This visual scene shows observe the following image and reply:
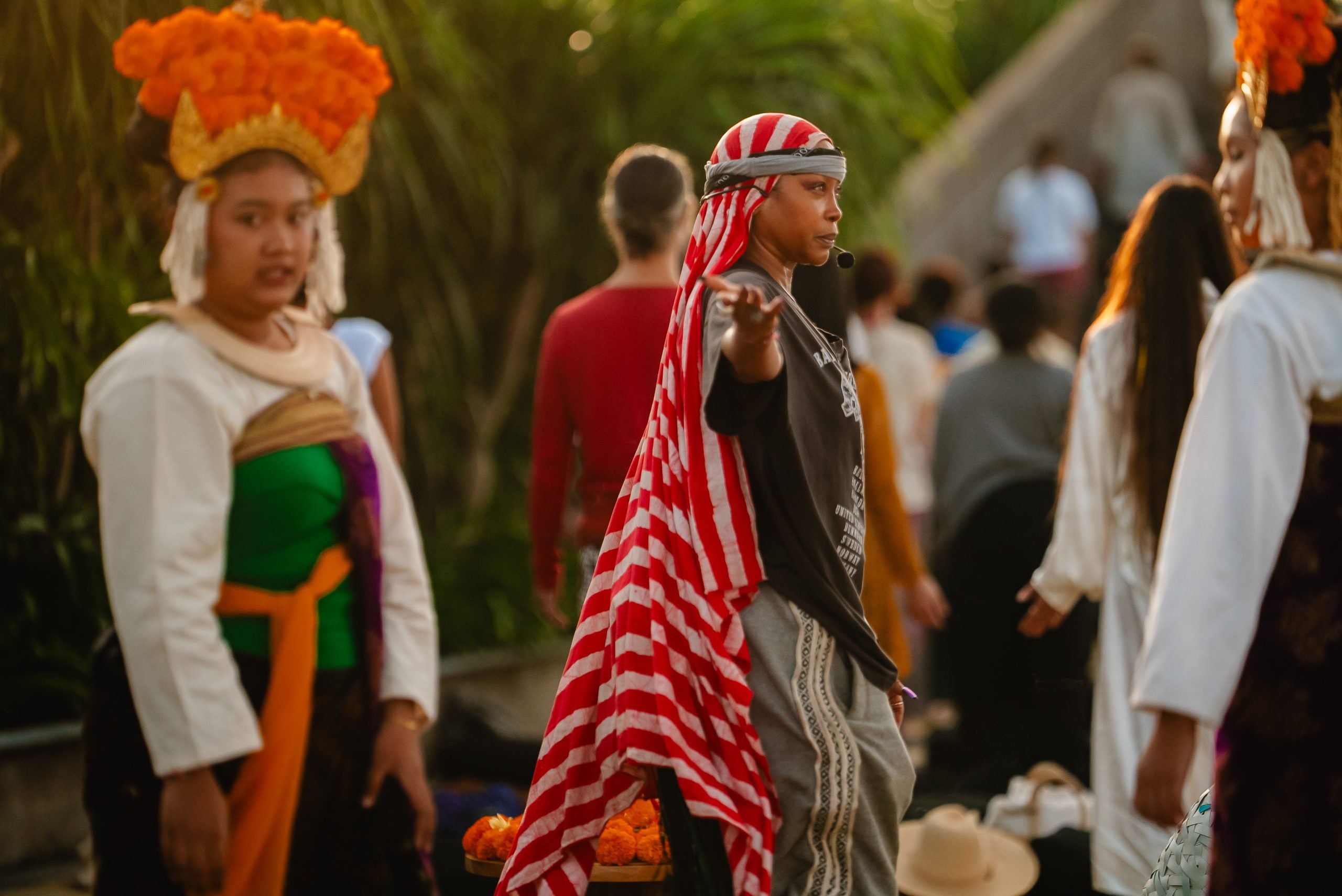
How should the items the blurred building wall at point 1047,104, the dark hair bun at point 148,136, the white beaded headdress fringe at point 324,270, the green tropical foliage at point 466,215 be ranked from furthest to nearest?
the blurred building wall at point 1047,104 → the green tropical foliage at point 466,215 → the white beaded headdress fringe at point 324,270 → the dark hair bun at point 148,136

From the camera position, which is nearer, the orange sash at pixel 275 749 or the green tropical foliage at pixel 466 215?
the orange sash at pixel 275 749

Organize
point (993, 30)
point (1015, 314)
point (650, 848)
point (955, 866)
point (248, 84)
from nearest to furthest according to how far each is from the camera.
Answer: point (650, 848), point (248, 84), point (955, 866), point (1015, 314), point (993, 30)

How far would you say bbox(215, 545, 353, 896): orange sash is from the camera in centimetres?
269

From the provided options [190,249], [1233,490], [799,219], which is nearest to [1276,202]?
[1233,490]

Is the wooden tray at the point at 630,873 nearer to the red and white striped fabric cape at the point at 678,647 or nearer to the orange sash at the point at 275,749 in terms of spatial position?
the red and white striped fabric cape at the point at 678,647

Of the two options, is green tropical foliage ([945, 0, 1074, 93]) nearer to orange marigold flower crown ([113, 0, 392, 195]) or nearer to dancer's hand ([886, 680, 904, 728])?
orange marigold flower crown ([113, 0, 392, 195])

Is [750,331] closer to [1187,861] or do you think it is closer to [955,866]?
[1187,861]

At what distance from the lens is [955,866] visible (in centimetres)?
378

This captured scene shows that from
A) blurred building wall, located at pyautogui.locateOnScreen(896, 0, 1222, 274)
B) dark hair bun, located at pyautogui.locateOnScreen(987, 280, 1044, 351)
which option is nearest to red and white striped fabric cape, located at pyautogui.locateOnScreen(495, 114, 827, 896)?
dark hair bun, located at pyautogui.locateOnScreen(987, 280, 1044, 351)

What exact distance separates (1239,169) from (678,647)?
1.21 m

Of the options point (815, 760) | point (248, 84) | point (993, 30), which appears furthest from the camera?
point (993, 30)

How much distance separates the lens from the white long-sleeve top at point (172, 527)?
8.45 feet

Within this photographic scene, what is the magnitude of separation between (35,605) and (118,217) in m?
1.36

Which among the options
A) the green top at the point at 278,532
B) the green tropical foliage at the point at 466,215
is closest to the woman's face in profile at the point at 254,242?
the green top at the point at 278,532
